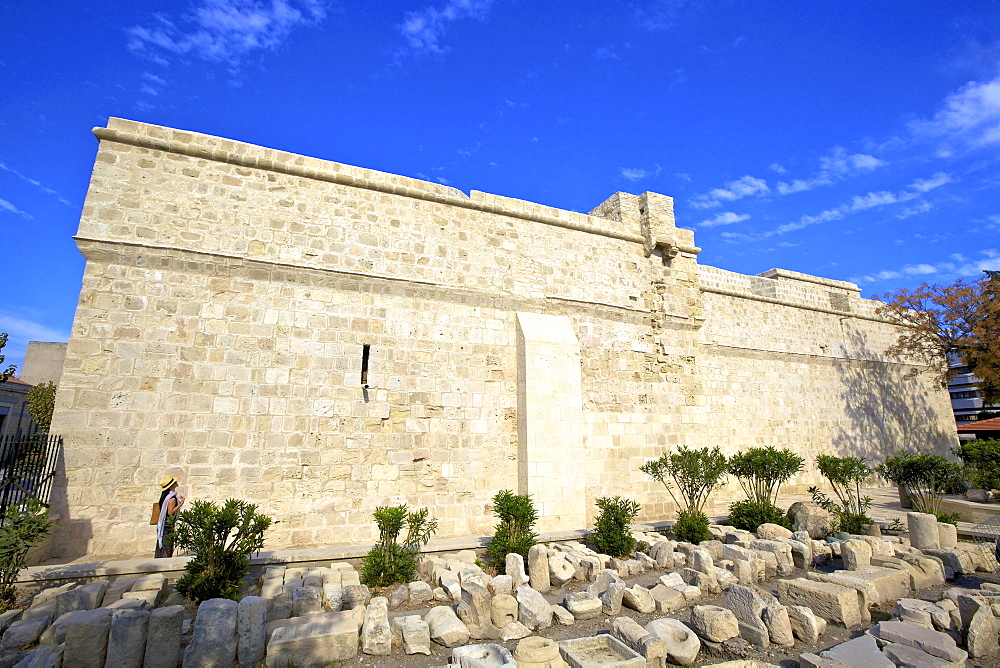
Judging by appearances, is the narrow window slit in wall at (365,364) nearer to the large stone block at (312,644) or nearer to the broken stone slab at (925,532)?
the large stone block at (312,644)

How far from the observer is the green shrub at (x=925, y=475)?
29.6ft

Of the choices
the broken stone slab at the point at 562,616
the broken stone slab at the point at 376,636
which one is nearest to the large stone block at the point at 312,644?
the broken stone slab at the point at 376,636

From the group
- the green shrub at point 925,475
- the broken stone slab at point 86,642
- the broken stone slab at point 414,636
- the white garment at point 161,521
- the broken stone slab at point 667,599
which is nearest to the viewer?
the broken stone slab at point 86,642

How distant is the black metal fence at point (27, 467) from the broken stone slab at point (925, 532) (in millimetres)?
12347

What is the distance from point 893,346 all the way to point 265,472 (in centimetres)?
2153

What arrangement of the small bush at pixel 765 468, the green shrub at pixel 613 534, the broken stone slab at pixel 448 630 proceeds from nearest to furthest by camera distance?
the broken stone slab at pixel 448 630
the green shrub at pixel 613 534
the small bush at pixel 765 468

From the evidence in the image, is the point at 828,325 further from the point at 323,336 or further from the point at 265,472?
the point at 265,472

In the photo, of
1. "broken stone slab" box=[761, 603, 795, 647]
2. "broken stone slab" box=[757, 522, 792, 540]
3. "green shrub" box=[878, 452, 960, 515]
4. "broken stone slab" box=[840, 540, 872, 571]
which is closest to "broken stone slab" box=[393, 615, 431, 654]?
"broken stone slab" box=[761, 603, 795, 647]

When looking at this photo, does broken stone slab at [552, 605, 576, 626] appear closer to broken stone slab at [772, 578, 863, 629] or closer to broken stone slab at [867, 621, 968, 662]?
broken stone slab at [772, 578, 863, 629]

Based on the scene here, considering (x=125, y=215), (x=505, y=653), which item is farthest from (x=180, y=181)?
(x=505, y=653)

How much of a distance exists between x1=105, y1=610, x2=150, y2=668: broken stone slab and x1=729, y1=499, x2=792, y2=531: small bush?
8.64 metres

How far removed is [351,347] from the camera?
7863 mm

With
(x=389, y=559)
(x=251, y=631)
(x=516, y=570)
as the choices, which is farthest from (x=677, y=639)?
(x=251, y=631)

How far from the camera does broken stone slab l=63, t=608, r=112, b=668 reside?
351 centimetres
